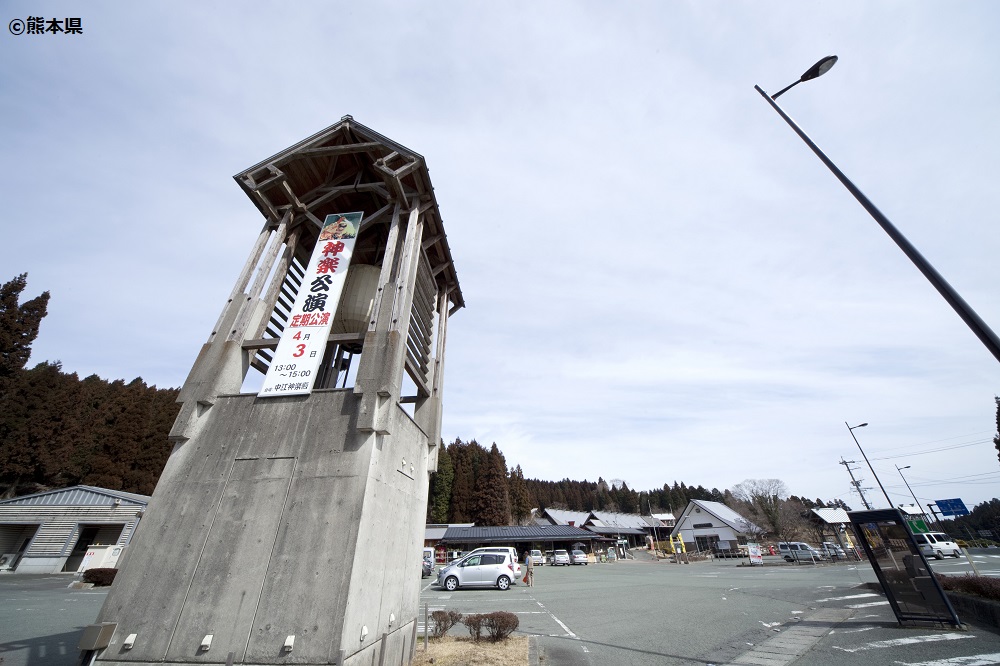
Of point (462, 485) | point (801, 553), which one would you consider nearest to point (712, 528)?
point (801, 553)

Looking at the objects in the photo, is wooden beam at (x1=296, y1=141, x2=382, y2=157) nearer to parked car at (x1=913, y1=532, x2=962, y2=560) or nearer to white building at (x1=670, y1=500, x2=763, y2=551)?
parked car at (x1=913, y1=532, x2=962, y2=560)

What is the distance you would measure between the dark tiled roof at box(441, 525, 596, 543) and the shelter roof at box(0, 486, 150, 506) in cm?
2772

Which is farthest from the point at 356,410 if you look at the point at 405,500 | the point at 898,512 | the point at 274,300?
the point at 898,512

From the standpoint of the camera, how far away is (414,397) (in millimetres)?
9312

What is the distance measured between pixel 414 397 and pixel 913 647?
444 inches

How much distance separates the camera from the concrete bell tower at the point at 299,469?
527cm

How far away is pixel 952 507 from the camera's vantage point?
33188mm

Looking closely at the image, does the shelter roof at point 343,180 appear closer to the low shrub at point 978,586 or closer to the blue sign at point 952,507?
the low shrub at point 978,586

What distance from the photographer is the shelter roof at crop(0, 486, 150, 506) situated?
27.5m

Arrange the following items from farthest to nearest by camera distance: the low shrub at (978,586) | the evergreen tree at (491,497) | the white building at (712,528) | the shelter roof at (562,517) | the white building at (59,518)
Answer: the shelter roof at (562,517), the evergreen tree at (491,497), the white building at (712,528), the white building at (59,518), the low shrub at (978,586)

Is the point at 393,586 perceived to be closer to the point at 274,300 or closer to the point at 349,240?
the point at 274,300

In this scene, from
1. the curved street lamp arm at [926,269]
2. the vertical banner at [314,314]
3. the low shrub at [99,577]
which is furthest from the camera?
the low shrub at [99,577]

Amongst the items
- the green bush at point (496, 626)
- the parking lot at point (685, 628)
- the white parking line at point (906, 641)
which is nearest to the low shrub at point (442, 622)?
the green bush at point (496, 626)

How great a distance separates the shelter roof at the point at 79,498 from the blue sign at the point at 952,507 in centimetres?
6164
